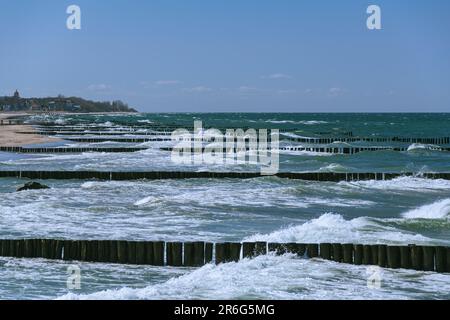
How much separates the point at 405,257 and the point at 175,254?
13.5ft

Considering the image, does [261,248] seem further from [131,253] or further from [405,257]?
[405,257]

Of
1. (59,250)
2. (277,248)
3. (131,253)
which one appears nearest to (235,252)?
(277,248)

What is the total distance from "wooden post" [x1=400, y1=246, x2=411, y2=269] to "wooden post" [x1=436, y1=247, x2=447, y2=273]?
0.48m

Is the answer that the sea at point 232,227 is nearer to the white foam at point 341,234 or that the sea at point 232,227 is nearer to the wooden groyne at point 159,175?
the white foam at point 341,234

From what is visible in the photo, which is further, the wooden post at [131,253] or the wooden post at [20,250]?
the wooden post at [20,250]

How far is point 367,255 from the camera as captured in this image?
1331 centimetres

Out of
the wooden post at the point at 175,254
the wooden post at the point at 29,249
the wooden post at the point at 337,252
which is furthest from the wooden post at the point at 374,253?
the wooden post at the point at 29,249

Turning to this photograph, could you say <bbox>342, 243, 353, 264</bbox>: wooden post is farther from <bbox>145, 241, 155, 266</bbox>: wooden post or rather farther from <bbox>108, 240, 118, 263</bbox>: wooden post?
<bbox>108, 240, 118, 263</bbox>: wooden post

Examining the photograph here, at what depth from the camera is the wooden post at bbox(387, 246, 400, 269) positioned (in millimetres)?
13156

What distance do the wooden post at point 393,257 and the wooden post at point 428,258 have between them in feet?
1.47

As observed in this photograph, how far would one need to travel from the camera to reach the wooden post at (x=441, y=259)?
1292 cm

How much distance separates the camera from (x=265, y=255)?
1357 centimetres

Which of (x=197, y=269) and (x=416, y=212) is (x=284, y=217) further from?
(x=197, y=269)

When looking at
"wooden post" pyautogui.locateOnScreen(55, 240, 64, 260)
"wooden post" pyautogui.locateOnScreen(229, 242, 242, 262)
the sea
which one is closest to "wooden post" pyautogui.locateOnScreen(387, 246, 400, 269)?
the sea
